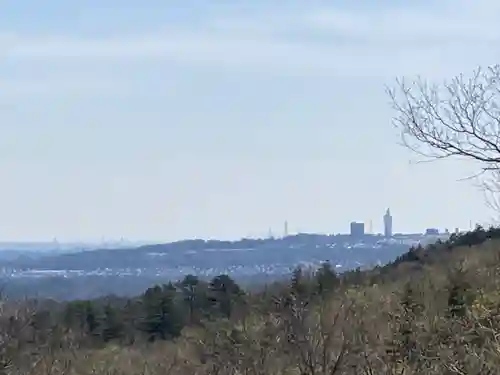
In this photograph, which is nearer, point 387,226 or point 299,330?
point 299,330

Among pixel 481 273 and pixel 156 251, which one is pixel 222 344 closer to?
pixel 481 273

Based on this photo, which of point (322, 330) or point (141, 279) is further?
point (141, 279)

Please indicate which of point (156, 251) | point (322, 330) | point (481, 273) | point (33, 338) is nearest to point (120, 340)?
point (33, 338)

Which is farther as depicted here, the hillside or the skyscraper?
the skyscraper

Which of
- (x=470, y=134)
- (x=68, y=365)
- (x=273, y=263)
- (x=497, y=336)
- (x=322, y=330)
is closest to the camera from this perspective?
(x=470, y=134)

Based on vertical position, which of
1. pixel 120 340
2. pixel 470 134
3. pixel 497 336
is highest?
pixel 470 134

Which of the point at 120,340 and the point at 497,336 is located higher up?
the point at 497,336

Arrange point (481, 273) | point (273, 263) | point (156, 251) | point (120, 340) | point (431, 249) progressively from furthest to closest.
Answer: point (156, 251) → point (273, 263) → point (431, 249) → point (120, 340) → point (481, 273)

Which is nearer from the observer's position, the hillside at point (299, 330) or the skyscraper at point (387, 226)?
the hillside at point (299, 330)
